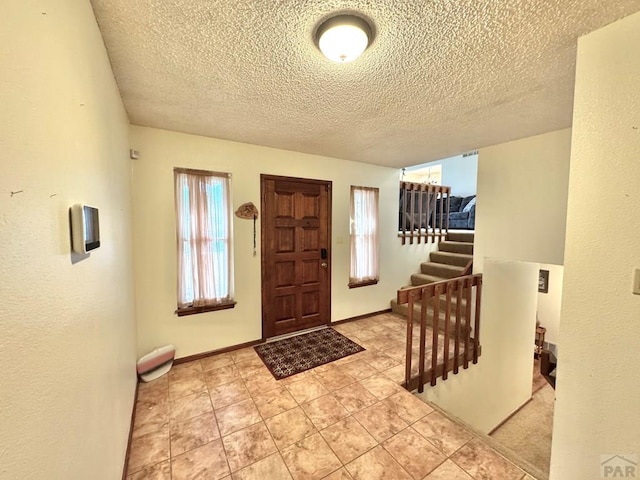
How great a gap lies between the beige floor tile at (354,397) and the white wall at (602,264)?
4.03ft

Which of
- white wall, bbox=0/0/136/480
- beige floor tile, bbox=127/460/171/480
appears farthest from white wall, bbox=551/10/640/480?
beige floor tile, bbox=127/460/171/480

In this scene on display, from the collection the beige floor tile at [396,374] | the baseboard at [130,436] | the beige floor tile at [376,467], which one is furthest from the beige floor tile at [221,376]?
the beige floor tile at [396,374]

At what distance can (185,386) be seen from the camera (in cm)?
241

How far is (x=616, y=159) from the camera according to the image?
1.27 m

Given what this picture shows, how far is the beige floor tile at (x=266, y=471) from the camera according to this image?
154cm

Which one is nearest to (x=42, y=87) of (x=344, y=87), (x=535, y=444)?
(x=344, y=87)

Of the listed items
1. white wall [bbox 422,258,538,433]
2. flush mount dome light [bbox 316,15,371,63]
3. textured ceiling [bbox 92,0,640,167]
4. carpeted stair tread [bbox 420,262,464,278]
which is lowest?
white wall [bbox 422,258,538,433]

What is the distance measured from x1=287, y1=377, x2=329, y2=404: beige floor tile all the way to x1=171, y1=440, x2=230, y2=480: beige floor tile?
2.34ft

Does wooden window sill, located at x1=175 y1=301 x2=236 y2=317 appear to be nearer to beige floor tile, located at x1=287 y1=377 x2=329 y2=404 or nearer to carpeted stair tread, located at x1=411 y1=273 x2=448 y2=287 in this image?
beige floor tile, located at x1=287 y1=377 x2=329 y2=404

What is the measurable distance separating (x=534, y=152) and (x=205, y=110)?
3309 millimetres

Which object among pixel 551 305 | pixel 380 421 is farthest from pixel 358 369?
pixel 551 305

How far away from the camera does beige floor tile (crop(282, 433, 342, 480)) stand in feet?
5.14

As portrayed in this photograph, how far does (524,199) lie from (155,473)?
155 inches

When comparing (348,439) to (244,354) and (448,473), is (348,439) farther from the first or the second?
(244,354)
